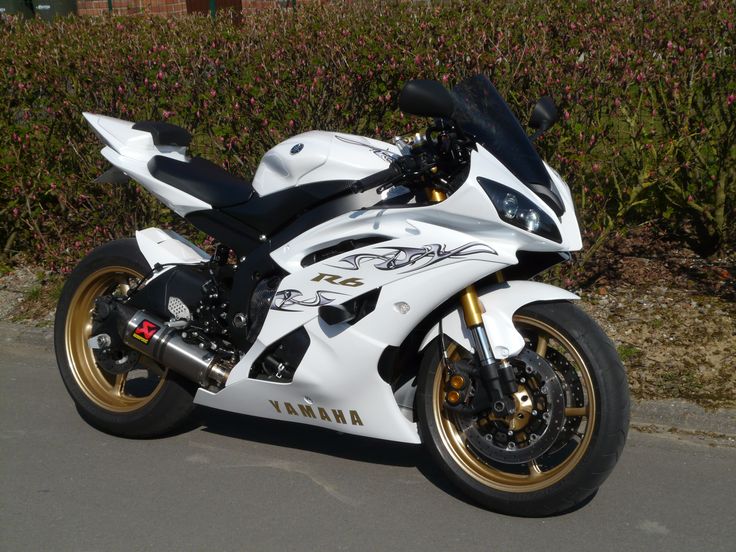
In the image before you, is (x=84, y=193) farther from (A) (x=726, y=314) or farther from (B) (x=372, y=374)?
(A) (x=726, y=314)

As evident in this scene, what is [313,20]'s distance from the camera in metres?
6.68

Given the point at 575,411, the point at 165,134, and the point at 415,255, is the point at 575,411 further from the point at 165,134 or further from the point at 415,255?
the point at 165,134

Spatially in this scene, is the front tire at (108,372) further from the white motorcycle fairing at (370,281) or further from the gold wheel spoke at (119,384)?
the white motorcycle fairing at (370,281)

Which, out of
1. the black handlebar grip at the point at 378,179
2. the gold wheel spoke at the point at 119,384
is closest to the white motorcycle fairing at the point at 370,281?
the black handlebar grip at the point at 378,179

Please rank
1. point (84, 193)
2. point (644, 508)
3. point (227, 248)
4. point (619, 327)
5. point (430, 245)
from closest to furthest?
point (430, 245), point (644, 508), point (227, 248), point (619, 327), point (84, 193)

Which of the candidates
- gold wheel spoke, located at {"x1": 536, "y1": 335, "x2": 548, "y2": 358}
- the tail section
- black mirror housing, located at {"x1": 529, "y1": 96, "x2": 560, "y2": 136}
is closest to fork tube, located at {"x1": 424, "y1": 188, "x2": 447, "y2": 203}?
black mirror housing, located at {"x1": 529, "y1": 96, "x2": 560, "y2": 136}

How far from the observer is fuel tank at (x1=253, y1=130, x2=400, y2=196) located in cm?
416

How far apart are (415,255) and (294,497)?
1.17 metres

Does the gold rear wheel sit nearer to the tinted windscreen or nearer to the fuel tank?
the fuel tank

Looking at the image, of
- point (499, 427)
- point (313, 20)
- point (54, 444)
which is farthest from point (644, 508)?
point (313, 20)

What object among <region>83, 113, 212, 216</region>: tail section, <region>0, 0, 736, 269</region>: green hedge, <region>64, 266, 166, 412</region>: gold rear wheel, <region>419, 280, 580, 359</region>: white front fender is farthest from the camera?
<region>0, 0, 736, 269</region>: green hedge

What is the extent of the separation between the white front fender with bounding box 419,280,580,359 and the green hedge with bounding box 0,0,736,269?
81.2 inches

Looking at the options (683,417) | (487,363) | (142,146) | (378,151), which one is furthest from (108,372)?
(683,417)

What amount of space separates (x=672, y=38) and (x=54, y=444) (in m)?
3.97
